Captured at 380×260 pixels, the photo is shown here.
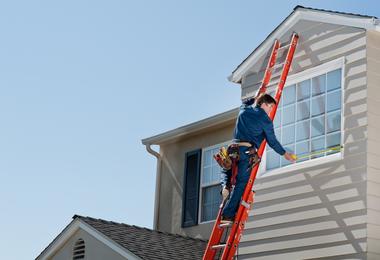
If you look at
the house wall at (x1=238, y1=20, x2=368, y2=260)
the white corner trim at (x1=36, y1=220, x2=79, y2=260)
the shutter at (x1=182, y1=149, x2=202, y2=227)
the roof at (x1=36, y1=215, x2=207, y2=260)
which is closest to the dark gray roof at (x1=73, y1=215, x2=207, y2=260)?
the roof at (x1=36, y1=215, x2=207, y2=260)

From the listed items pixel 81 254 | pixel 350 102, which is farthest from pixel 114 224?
pixel 350 102

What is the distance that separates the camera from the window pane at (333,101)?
10555 millimetres

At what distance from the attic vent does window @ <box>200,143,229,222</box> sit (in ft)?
8.85

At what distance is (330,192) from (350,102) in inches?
44.7

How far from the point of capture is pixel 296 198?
10.6 m

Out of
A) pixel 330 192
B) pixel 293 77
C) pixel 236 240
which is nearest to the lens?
pixel 236 240

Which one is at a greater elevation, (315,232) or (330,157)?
(330,157)

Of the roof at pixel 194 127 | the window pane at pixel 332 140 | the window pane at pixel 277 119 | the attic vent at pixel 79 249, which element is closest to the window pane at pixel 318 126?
→ the window pane at pixel 332 140

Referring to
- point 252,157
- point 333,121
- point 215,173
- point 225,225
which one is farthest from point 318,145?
point 215,173

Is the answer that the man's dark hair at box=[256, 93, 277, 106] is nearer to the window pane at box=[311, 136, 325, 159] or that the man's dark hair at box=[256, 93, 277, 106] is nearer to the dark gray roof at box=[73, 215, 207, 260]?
the window pane at box=[311, 136, 325, 159]

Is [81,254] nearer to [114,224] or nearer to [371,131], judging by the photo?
[114,224]

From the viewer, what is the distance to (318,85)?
35.7 feet

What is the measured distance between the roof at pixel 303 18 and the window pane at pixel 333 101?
2.95 ft

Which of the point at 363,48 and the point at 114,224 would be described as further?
the point at 114,224
